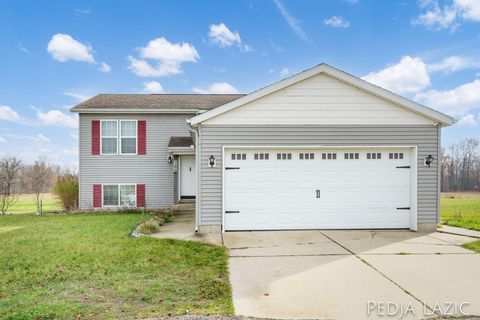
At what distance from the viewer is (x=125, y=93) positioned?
1645cm

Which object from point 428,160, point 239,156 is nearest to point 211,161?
point 239,156

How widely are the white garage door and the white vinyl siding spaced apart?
0.84m

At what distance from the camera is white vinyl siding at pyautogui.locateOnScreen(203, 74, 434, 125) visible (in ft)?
27.1

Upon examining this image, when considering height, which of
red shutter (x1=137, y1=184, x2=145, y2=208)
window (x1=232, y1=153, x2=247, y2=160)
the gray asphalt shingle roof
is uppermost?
the gray asphalt shingle roof

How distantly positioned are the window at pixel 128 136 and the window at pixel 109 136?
0.28m

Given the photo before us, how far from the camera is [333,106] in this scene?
833 centimetres

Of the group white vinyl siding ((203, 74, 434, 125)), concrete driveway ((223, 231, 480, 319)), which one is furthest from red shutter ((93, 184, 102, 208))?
white vinyl siding ((203, 74, 434, 125))

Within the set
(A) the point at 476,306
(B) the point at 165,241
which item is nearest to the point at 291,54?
(B) the point at 165,241

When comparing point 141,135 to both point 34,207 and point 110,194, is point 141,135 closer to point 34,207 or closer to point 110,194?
point 110,194

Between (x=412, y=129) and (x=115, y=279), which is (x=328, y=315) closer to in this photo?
(x=115, y=279)

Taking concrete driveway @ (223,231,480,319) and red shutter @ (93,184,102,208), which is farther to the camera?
red shutter @ (93,184,102,208)

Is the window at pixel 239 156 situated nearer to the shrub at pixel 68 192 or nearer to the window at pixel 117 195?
the window at pixel 117 195

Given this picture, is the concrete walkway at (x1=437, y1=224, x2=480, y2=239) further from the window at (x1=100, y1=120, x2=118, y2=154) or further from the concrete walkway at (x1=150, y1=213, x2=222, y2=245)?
the window at (x1=100, y1=120, x2=118, y2=154)

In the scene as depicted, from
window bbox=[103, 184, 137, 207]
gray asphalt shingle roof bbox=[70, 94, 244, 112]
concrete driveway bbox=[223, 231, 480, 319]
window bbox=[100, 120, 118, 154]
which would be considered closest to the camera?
concrete driveway bbox=[223, 231, 480, 319]
